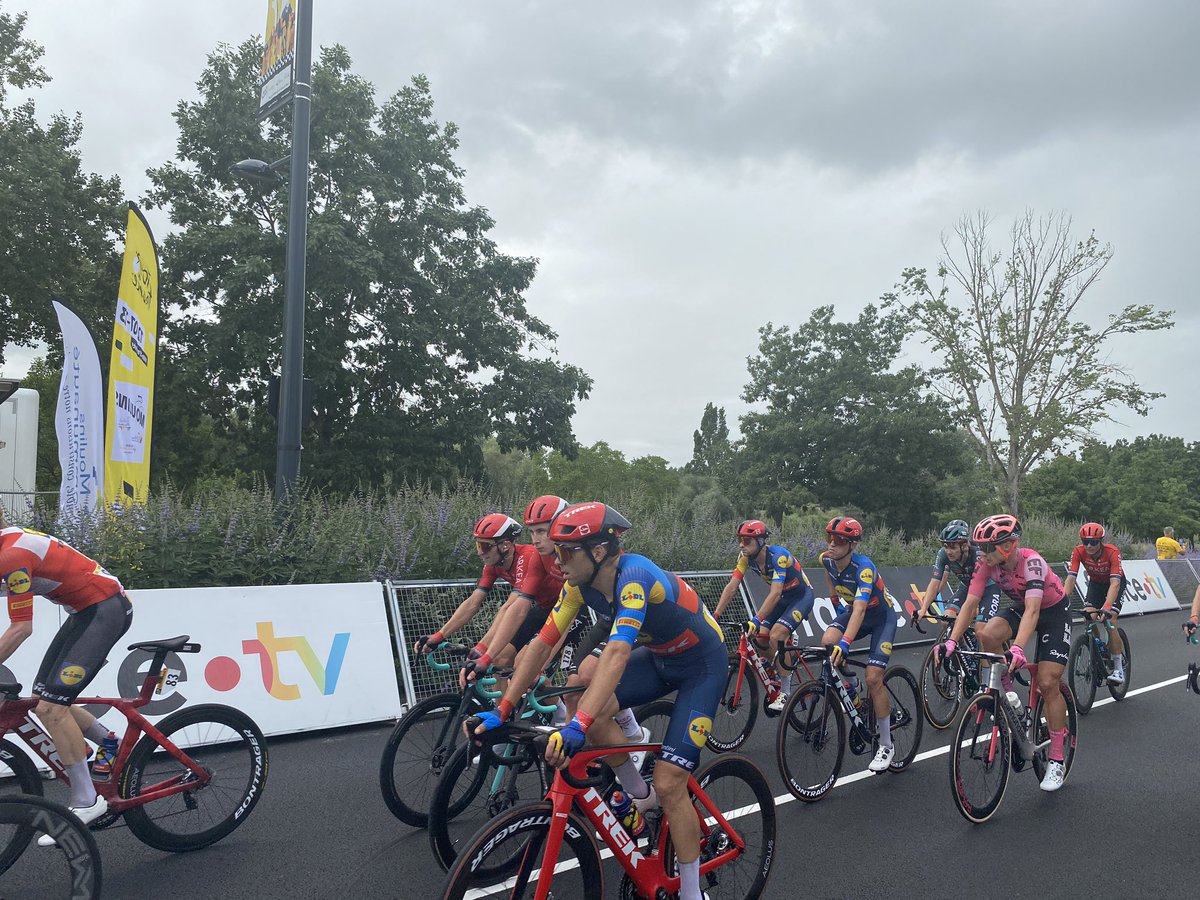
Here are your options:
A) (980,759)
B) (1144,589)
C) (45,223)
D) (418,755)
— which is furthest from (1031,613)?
(45,223)

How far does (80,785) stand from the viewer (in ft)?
15.1

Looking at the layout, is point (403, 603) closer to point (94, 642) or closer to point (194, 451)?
point (94, 642)

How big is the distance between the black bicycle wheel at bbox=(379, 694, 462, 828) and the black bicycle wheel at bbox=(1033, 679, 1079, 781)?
4293 mm

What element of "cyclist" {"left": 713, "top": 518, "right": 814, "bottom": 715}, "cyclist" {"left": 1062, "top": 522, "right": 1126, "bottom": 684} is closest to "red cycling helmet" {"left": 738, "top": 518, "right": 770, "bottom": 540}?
"cyclist" {"left": 713, "top": 518, "right": 814, "bottom": 715}

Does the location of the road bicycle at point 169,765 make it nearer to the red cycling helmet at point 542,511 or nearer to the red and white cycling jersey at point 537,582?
the red and white cycling jersey at point 537,582

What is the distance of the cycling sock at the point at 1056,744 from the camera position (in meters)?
6.38

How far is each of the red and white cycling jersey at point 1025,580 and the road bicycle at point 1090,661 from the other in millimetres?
2798

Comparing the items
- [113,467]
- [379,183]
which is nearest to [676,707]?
[113,467]

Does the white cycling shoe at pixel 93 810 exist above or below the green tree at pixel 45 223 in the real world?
below

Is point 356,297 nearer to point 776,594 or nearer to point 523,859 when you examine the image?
point 776,594

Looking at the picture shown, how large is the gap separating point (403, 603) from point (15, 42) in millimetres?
27993

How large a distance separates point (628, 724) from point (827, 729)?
7.67 feet

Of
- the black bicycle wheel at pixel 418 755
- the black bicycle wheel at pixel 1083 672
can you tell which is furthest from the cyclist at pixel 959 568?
the black bicycle wheel at pixel 418 755

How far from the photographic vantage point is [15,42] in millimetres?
26875
